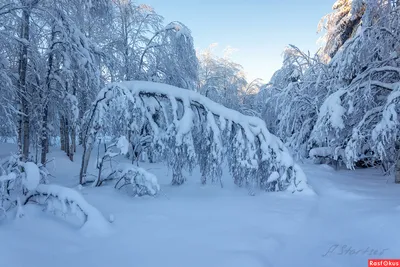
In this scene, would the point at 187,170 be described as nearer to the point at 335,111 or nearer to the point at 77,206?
the point at 77,206

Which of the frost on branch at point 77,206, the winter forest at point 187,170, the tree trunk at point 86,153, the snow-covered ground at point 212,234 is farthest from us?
the tree trunk at point 86,153

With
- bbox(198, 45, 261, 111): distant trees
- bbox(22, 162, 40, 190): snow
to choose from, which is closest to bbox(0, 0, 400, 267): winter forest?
bbox(22, 162, 40, 190): snow

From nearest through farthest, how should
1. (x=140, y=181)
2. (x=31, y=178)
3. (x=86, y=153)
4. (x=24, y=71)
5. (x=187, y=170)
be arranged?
(x=31, y=178) → (x=140, y=181) → (x=86, y=153) → (x=187, y=170) → (x=24, y=71)

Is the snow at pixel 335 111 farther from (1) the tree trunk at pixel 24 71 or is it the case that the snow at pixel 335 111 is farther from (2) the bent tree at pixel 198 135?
(1) the tree trunk at pixel 24 71

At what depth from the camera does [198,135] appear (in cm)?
589

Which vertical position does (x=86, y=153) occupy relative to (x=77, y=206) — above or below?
above

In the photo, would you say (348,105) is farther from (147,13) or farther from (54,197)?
(147,13)

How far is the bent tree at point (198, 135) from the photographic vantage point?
18.0ft

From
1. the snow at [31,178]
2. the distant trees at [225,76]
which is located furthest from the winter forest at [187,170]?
the distant trees at [225,76]

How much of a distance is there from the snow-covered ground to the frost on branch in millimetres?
116

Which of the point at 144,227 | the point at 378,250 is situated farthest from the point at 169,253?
the point at 378,250

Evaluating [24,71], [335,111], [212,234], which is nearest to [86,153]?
[24,71]

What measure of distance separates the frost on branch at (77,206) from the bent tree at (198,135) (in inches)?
75.6

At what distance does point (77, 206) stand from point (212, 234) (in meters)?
1.78
